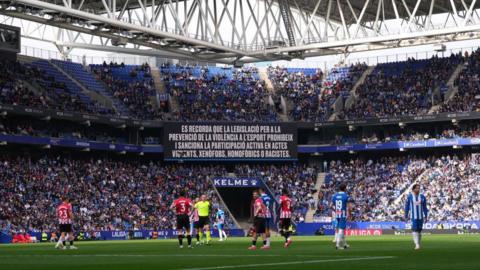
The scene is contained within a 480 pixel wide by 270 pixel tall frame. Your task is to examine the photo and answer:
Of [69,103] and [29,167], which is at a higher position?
[69,103]

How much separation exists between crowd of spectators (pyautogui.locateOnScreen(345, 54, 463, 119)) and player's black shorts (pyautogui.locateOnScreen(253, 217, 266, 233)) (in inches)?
1966

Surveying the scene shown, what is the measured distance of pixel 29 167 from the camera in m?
72.4

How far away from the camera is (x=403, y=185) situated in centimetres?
7988

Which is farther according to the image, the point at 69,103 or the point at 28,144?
the point at 69,103

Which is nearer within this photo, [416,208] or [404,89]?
[416,208]

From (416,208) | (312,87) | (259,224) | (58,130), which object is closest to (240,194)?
(312,87)

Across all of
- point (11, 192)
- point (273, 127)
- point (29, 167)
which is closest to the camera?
point (11, 192)

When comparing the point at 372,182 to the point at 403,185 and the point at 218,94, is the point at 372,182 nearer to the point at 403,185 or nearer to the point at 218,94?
the point at 403,185

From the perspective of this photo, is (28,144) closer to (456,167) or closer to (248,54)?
(248,54)

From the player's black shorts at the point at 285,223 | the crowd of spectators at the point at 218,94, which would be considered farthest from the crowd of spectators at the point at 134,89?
the player's black shorts at the point at 285,223

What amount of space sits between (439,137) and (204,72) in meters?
24.8

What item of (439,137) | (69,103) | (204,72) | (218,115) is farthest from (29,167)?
(439,137)

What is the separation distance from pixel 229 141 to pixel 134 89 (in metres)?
10.5

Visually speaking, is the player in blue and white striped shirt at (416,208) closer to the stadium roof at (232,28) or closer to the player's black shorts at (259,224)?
the player's black shorts at (259,224)
